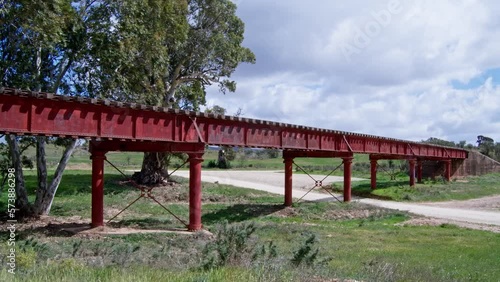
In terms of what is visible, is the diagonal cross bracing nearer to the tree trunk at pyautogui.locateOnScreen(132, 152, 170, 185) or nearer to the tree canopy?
the tree canopy

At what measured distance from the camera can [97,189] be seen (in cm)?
1772

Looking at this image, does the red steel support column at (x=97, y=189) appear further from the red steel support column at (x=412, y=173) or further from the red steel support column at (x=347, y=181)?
the red steel support column at (x=412, y=173)

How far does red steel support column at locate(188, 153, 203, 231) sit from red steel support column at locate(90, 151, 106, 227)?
3.15 metres

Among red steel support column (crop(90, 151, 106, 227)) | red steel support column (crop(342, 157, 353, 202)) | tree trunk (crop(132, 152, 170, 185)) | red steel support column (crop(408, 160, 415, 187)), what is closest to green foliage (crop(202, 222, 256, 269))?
red steel support column (crop(90, 151, 106, 227))

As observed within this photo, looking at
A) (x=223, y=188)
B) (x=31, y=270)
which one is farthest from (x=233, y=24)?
(x=31, y=270)

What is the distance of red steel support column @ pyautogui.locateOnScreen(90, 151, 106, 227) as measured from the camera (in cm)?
1744

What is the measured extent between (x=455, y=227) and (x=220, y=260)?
603 inches

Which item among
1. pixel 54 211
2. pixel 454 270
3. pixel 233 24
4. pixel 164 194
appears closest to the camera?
pixel 454 270

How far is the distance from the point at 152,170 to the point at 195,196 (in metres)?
17.8

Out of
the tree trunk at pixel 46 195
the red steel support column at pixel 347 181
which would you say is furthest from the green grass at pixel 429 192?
the tree trunk at pixel 46 195

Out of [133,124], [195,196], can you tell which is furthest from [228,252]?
[195,196]

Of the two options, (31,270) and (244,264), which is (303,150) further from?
(31,270)

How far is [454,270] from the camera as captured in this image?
455 inches

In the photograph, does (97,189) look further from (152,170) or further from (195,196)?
(152,170)
